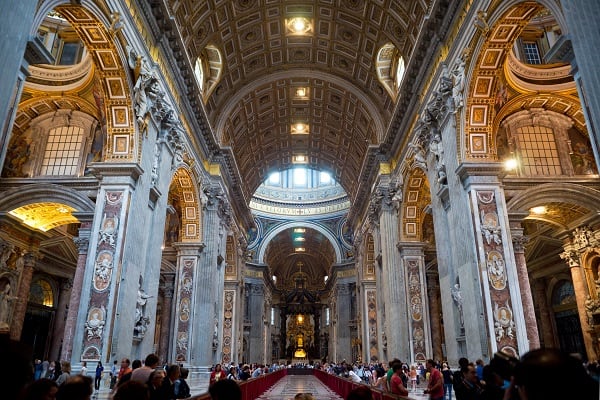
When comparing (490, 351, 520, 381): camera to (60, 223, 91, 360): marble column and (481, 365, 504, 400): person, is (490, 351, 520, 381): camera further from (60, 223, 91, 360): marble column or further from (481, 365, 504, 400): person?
(60, 223, 91, 360): marble column

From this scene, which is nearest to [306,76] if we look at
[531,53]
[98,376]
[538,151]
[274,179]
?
[531,53]

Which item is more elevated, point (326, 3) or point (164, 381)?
point (326, 3)

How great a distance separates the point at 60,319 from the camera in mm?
19484

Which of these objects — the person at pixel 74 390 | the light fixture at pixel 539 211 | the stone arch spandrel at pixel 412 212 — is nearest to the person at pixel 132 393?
the person at pixel 74 390

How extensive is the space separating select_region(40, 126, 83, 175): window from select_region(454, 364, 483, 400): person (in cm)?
1250

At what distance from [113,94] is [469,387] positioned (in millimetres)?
10262

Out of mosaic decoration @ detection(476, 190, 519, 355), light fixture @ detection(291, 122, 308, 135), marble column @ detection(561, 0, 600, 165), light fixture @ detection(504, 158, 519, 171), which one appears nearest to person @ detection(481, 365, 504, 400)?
marble column @ detection(561, 0, 600, 165)

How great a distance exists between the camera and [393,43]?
16688mm

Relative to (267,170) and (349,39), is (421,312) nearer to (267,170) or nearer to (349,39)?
(349,39)

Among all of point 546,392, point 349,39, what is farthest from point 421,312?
point 546,392

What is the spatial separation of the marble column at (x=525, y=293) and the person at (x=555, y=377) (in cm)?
→ 947

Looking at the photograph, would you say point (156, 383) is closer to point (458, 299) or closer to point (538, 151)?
point (458, 299)

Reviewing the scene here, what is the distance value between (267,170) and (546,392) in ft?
97.5

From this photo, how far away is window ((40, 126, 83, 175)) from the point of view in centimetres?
1362
